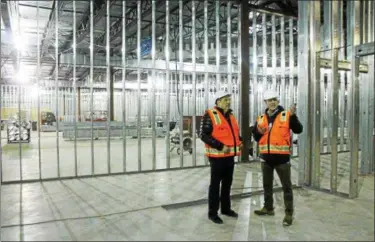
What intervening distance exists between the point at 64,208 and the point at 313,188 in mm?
3719

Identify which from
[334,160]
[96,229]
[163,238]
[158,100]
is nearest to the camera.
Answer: [163,238]

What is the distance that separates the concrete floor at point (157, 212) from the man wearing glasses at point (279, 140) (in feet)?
1.30

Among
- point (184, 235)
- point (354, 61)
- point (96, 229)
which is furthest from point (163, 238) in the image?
point (354, 61)

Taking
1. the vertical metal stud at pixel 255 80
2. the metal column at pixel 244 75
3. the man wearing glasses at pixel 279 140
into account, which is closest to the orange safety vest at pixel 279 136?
the man wearing glasses at pixel 279 140

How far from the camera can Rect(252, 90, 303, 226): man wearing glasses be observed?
11.5ft

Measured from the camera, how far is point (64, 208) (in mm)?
4145

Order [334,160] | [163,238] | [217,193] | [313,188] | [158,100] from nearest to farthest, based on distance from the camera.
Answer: [163,238]
[217,193]
[334,160]
[313,188]
[158,100]

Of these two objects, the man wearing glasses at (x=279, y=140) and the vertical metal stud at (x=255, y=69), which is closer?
the man wearing glasses at (x=279, y=140)

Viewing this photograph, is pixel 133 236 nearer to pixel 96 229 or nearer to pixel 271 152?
pixel 96 229

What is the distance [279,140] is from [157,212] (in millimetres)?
1693

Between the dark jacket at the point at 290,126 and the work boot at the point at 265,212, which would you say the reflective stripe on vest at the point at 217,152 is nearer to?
the dark jacket at the point at 290,126

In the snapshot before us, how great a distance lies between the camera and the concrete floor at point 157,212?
3264mm

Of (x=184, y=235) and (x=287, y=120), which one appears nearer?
(x=184, y=235)

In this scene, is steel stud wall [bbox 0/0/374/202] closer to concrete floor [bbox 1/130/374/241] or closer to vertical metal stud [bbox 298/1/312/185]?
vertical metal stud [bbox 298/1/312/185]
